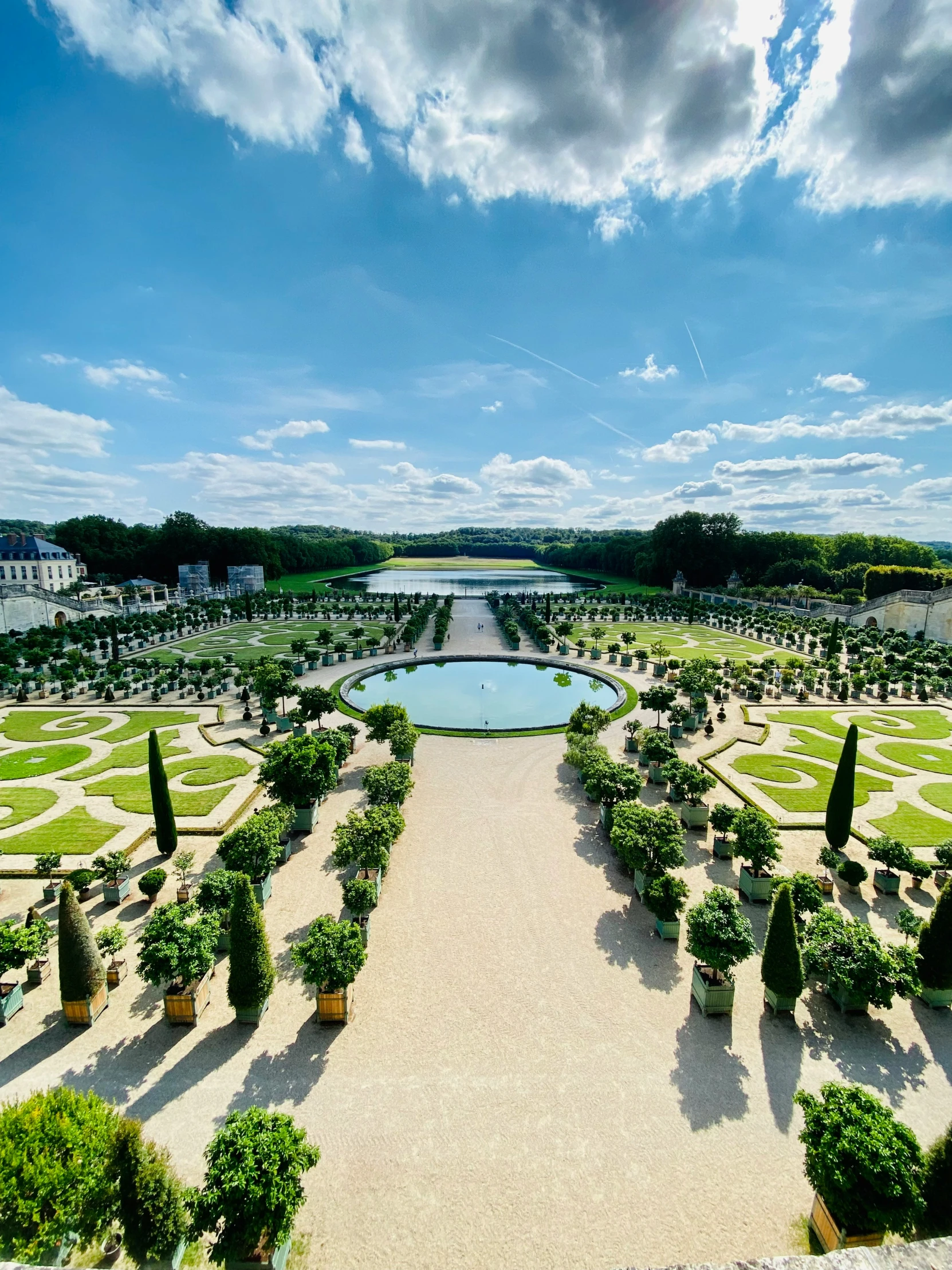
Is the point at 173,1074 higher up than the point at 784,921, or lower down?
lower down

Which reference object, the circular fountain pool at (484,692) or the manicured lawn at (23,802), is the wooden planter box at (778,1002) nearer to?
the circular fountain pool at (484,692)

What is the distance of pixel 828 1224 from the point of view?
7.69 meters

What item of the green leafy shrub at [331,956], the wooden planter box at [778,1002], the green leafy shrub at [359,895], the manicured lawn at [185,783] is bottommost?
the manicured lawn at [185,783]

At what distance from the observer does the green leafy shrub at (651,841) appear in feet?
49.1

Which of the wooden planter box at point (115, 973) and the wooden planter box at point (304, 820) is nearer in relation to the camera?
the wooden planter box at point (115, 973)

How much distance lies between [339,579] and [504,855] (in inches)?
4908

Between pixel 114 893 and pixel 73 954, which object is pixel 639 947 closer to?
pixel 73 954

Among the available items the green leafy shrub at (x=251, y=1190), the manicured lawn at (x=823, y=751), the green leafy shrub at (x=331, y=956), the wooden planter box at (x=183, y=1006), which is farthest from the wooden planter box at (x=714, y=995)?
the manicured lawn at (x=823, y=751)

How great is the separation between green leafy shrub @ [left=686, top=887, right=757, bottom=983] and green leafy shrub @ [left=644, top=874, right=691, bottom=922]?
55.0 inches

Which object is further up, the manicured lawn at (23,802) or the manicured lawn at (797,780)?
the manicured lawn at (797,780)

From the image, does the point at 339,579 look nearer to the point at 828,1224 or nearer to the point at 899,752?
the point at 899,752

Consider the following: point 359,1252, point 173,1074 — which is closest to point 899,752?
point 359,1252

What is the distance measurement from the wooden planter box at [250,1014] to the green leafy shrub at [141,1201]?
13.7 ft

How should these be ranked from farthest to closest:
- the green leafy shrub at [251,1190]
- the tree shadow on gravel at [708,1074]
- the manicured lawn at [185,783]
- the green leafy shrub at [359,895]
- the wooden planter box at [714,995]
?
the manicured lawn at [185,783]
the green leafy shrub at [359,895]
the wooden planter box at [714,995]
the tree shadow on gravel at [708,1074]
the green leafy shrub at [251,1190]
